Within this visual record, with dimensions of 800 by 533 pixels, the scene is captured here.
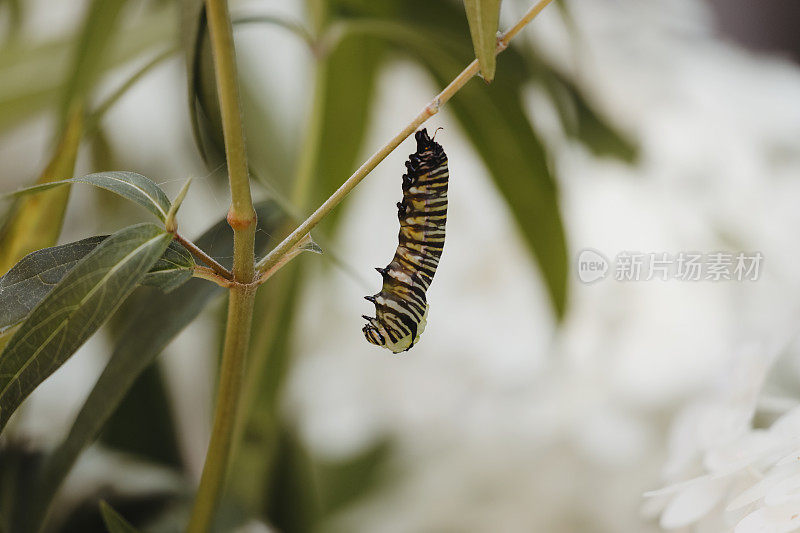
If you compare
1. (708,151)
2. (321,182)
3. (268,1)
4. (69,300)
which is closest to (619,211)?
(708,151)

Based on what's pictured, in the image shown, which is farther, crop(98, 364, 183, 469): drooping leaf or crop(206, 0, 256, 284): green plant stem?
crop(98, 364, 183, 469): drooping leaf

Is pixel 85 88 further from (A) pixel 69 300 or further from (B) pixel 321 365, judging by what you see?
(B) pixel 321 365

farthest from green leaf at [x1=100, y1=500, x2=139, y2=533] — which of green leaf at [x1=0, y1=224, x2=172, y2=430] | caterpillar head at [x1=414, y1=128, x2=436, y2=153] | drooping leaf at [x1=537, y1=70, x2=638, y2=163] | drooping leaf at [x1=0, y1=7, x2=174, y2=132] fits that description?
drooping leaf at [x1=537, y1=70, x2=638, y2=163]

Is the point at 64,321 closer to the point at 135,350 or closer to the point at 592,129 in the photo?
the point at 135,350

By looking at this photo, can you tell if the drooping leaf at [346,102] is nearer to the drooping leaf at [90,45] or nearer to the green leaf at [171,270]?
the drooping leaf at [90,45]

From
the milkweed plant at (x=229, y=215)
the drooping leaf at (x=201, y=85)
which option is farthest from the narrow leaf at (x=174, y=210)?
the drooping leaf at (x=201, y=85)

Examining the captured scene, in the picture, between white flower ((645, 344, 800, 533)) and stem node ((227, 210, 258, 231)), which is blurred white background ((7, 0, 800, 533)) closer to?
white flower ((645, 344, 800, 533))
